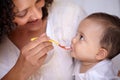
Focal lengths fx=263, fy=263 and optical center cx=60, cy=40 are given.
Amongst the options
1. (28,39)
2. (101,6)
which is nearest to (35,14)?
(28,39)

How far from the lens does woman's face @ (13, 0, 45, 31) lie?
1100mm

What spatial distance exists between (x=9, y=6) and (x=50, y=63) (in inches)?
13.4

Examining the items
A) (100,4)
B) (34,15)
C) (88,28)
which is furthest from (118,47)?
(100,4)

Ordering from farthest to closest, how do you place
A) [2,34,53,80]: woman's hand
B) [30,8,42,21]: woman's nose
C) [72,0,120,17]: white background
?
1. [72,0,120,17]: white background
2. [30,8,42,21]: woman's nose
3. [2,34,53,80]: woman's hand

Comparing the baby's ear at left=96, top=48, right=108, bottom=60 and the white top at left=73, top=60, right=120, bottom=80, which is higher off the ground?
the baby's ear at left=96, top=48, right=108, bottom=60

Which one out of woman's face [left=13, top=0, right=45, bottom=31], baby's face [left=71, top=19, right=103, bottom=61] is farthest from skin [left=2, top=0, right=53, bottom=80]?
baby's face [left=71, top=19, right=103, bottom=61]

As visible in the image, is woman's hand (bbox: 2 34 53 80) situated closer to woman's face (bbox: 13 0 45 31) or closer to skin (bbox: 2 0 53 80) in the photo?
skin (bbox: 2 0 53 80)

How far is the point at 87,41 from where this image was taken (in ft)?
3.89

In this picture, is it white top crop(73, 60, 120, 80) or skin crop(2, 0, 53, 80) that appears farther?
white top crop(73, 60, 120, 80)

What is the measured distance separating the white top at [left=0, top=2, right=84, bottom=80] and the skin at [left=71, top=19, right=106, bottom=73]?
0.23 ft

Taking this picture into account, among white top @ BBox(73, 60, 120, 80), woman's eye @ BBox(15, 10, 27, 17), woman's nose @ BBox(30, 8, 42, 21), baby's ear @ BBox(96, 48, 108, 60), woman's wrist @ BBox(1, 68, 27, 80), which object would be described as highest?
woman's eye @ BBox(15, 10, 27, 17)

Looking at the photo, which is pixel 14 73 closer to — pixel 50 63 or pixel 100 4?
pixel 50 63

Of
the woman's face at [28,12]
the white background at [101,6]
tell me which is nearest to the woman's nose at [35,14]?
the woman's face at [28,12]

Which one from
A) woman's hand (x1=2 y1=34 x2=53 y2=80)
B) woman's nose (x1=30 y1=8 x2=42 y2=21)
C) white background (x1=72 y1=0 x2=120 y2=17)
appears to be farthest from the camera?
white background (x1=72 y1=0 x2=120 y2=17)
